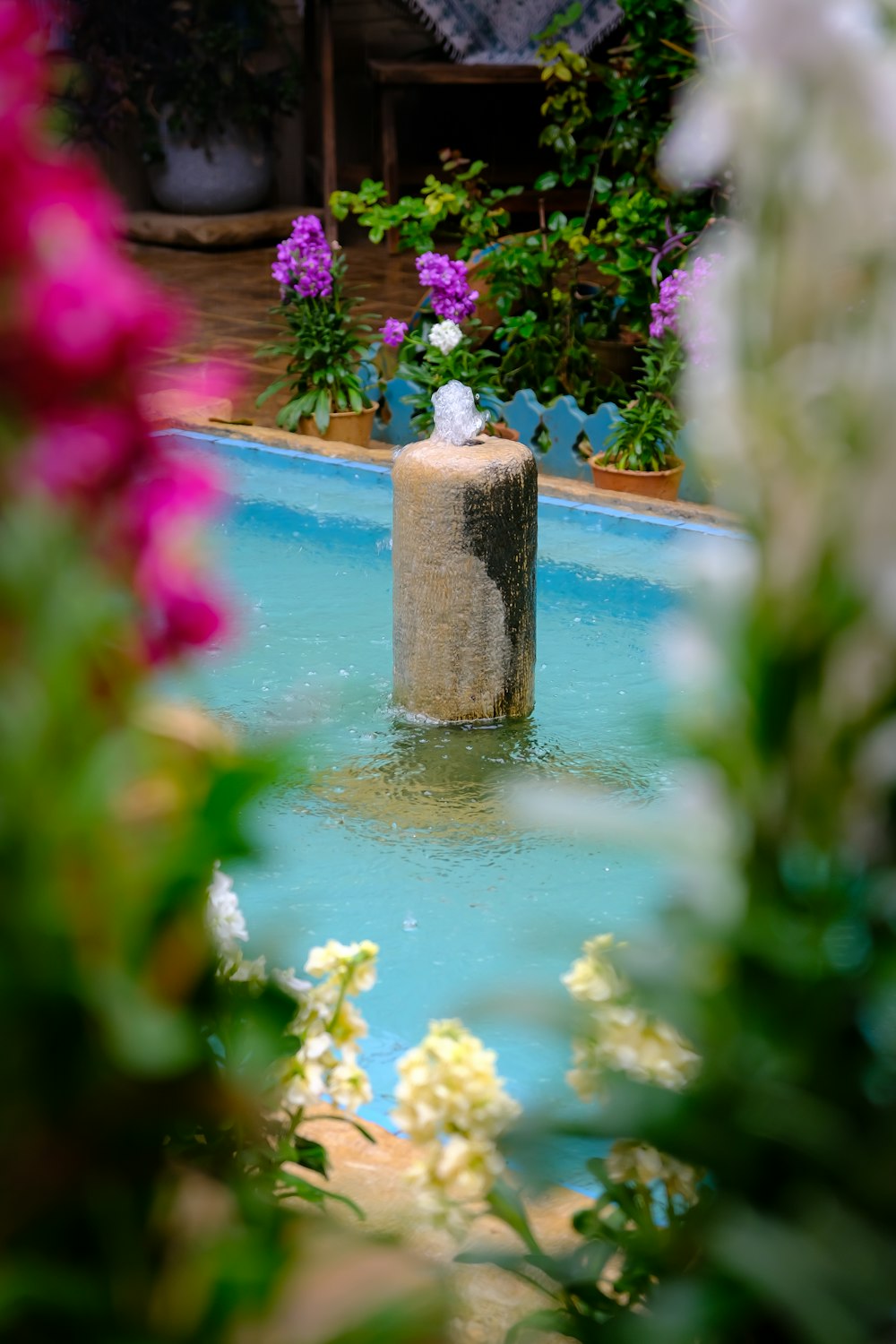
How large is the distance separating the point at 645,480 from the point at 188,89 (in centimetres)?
679

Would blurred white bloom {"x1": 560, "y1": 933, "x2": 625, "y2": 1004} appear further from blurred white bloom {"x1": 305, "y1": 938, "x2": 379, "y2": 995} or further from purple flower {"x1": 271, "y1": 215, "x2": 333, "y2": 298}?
purple flower {"x1": 271, "y1": 215, "x2": 333, "y2": 298}

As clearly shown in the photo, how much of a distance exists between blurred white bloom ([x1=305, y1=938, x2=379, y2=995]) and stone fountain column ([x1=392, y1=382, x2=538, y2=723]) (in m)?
2.38

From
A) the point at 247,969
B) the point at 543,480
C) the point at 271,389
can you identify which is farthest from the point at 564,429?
the point at 247,969

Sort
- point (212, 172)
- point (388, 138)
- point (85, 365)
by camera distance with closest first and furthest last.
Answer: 1. point (85, 365)
2. point (388, 138)
3. point (212, 172)

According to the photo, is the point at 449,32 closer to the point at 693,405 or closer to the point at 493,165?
the point at 493,165

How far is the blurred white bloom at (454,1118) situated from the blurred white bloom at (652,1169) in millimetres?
95

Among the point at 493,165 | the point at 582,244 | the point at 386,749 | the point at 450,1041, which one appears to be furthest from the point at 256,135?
the point at 450,1041

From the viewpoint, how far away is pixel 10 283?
0.81 metres

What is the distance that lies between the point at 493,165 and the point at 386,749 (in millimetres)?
8227

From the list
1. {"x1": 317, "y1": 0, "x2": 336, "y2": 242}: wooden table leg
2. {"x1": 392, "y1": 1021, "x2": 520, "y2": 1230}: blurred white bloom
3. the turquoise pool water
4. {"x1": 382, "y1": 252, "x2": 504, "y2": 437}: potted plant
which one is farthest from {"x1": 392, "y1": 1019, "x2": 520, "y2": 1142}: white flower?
{"x1": 317, "y1": 0, "x2": 336, "y2": 242}: wooden table leg

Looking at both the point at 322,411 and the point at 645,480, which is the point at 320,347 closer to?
the point at 322,411

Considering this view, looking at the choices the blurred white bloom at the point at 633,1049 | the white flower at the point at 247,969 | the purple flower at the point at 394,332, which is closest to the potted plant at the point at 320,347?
the purple flower at the point at 394,332

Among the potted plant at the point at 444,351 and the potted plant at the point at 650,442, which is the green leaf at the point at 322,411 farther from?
the potted plant at the point at 650,442

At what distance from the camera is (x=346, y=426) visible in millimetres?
6672
